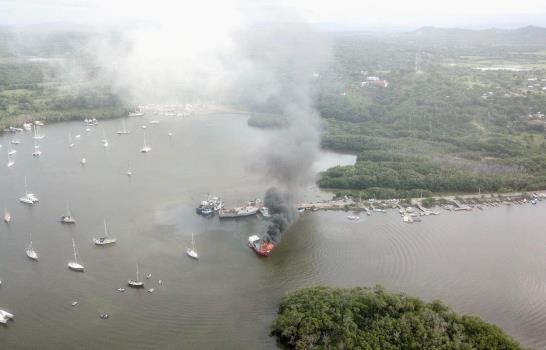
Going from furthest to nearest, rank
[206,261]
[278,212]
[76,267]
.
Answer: [278,212] → [206,261] → [76,267]

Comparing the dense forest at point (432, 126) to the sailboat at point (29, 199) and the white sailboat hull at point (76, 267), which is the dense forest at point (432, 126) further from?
the sailboat at point (29, 199)

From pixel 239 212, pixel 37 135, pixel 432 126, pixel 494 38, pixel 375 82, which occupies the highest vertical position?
pixel 494 38

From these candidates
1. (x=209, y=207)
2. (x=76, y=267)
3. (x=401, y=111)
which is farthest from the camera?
(x=401, y=111)

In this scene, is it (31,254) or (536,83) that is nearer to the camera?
(31,254)

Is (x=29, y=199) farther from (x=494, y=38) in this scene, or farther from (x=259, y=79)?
(x=494, y=38)

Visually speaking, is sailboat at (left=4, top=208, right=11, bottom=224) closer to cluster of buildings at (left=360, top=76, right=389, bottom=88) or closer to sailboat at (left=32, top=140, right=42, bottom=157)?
sailboat at (left=32, top=140, right=42, bottom=157)

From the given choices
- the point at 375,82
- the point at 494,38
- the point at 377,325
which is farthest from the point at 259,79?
the point at 494,38

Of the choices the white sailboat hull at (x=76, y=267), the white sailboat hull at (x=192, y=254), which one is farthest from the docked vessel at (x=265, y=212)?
the white sailboat hull at (x=76, y=267)

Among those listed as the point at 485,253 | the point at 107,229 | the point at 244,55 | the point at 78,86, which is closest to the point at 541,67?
the point at 244,55
